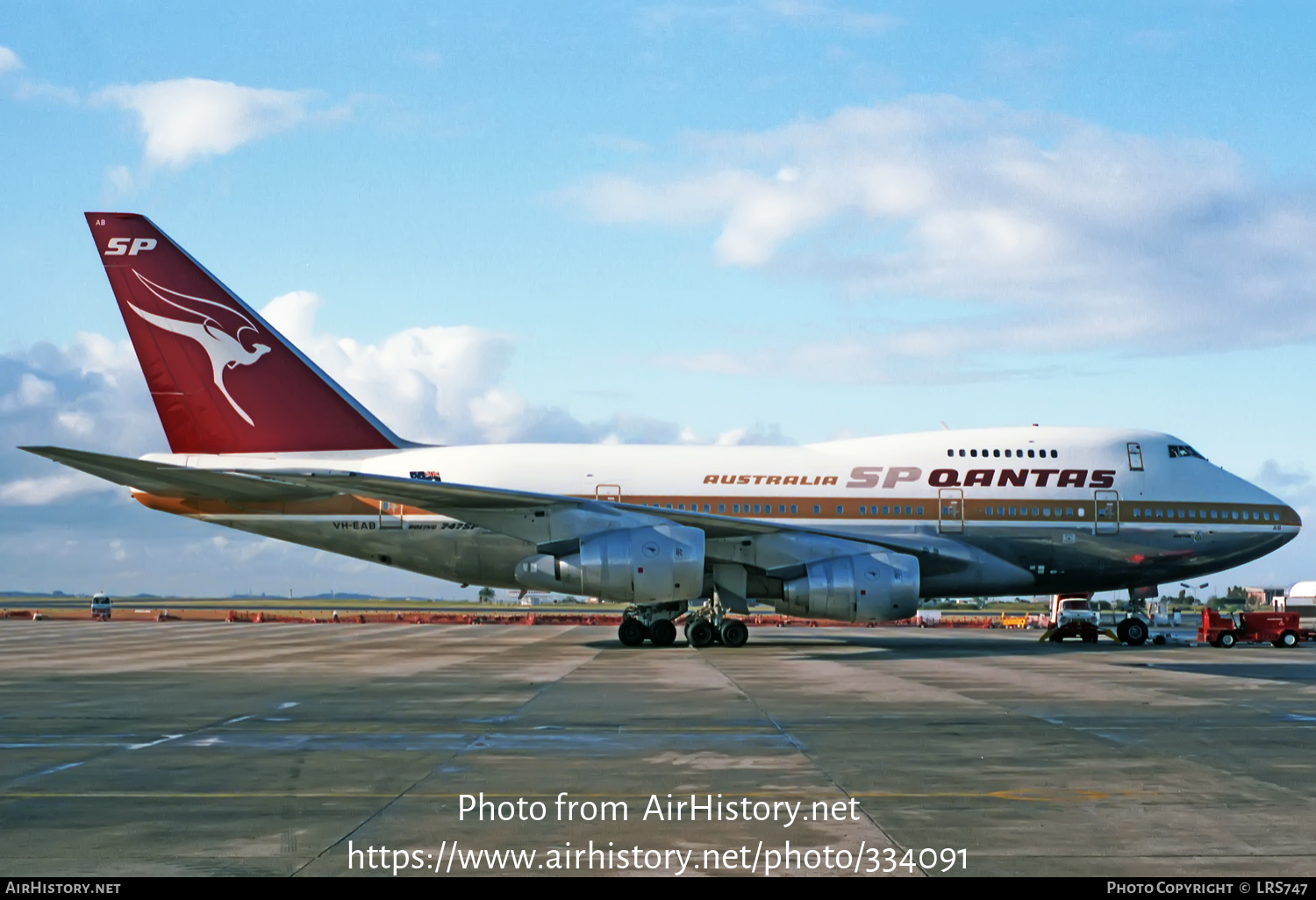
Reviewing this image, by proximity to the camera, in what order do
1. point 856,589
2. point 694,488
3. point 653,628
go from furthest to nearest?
point 694,488
point 653,628
point 856,589

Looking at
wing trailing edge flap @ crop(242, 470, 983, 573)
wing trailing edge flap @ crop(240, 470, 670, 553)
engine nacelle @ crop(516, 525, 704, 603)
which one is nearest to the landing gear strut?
wing trailing edge flap @ crop(242, 470, 983, 573)

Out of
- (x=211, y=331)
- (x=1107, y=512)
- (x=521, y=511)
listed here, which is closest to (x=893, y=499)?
(x=1107, y=512)

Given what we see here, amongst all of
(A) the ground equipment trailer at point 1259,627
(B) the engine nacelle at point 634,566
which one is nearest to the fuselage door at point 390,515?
(B) the engine nacelle at point 634,566

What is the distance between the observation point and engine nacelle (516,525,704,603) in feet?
80.0

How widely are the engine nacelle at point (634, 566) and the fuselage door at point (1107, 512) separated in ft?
34.9

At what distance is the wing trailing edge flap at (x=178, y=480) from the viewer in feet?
78.2

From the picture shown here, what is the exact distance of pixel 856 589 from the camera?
24734mm

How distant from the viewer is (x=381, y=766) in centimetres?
934

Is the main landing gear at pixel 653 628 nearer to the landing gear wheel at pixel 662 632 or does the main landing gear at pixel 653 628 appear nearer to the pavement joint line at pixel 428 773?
the landing gear wheel at pixel 662 632

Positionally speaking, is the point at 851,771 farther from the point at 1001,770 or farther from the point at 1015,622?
the point at 1015,622

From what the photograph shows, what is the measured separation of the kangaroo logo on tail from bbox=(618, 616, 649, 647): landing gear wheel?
10.6m

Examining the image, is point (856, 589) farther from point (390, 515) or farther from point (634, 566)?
point (390, 515)

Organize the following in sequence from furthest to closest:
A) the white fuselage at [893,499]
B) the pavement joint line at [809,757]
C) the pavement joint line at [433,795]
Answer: the white fuselage at [893,499] < the pavement joint line at [433,795] < the pavement joint line at [809,757]

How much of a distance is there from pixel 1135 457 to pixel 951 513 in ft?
17.6
